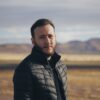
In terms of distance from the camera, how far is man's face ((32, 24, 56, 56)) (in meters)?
3.38

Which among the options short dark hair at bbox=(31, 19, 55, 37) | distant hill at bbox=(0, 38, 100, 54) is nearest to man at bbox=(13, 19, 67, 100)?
short dark hair at bbox=(31, 19, 55, 37)

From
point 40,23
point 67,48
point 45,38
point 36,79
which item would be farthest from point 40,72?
point 67,48

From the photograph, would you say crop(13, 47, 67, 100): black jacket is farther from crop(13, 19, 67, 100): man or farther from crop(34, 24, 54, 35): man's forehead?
→ crop(34, 24, 54, 35): man's forehead

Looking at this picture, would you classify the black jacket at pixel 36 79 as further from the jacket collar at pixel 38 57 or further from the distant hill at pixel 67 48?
the distant hill at pixel 67 48

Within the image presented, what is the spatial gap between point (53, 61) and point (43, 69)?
243mm

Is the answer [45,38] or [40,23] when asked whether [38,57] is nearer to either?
[45,38]

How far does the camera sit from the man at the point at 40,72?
324 cm

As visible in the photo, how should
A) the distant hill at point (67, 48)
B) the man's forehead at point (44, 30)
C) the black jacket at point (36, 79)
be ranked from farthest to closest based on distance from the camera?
1. the distant hill at point (67, 48)
2. the man's forehead at point (44, 30)
3. the black jacket at point (36, 79)

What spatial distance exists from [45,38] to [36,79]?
1.23 ft

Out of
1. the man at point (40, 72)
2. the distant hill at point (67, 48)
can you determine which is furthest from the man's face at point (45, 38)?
the distant hill at point (67, 48)

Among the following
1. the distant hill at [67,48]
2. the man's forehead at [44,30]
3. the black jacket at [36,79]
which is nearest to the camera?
the black jacket at [36,79]

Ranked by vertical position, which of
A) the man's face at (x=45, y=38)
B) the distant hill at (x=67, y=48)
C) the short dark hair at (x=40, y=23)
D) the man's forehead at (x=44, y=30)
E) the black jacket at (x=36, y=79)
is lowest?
the distant hill at (x=67, y=48)

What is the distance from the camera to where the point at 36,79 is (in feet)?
10.8

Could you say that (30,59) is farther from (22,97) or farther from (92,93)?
(92,93)
